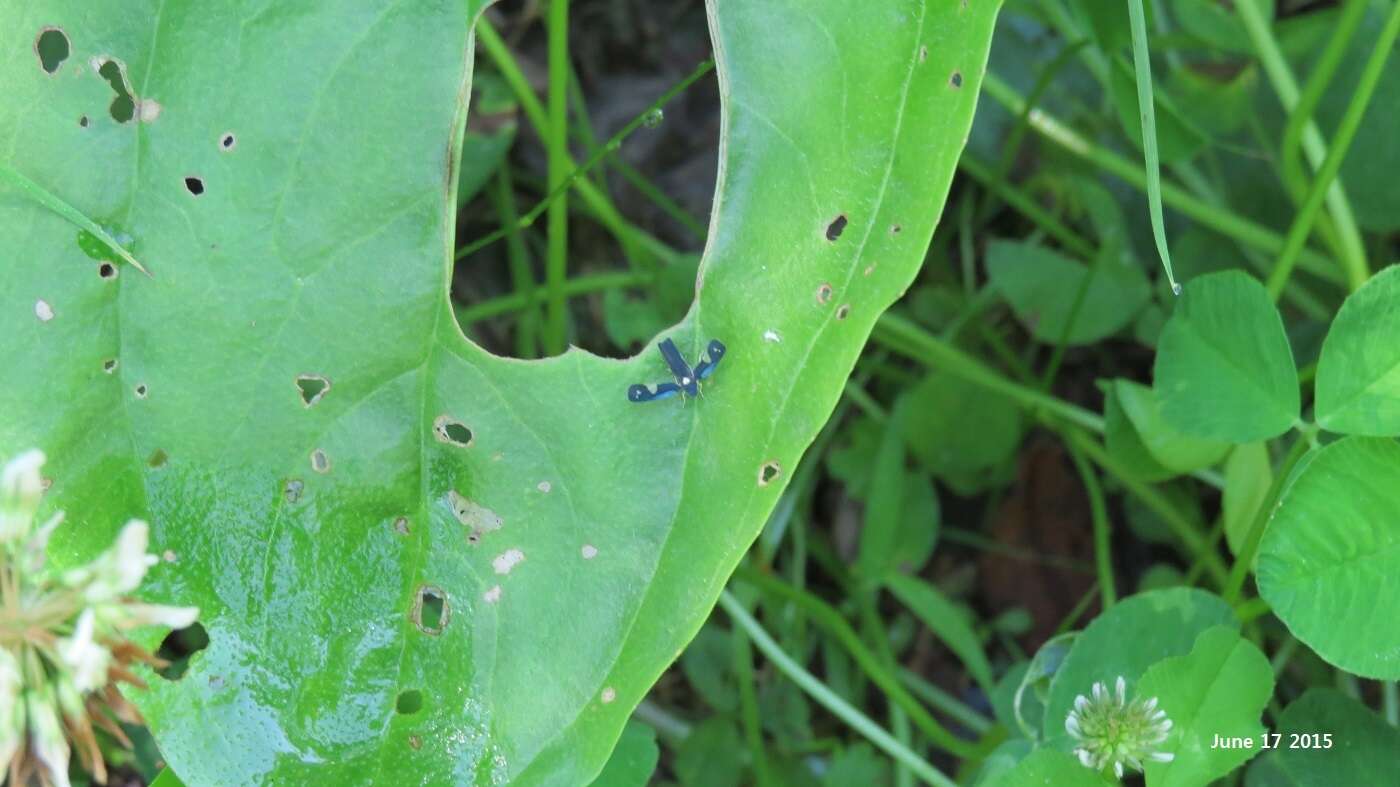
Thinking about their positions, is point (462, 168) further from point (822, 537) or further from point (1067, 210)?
point (1067, 210)

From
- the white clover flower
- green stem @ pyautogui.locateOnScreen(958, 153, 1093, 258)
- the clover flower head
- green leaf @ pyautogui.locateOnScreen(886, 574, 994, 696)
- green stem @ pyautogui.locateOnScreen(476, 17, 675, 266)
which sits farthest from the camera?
green stem @ pyautogui.locateOnScreen(958, 153, 1093, 258)

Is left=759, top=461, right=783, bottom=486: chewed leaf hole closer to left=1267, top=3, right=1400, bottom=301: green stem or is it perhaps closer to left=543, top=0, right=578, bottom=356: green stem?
left=543, top=0, right=578, bottom=356: green stem

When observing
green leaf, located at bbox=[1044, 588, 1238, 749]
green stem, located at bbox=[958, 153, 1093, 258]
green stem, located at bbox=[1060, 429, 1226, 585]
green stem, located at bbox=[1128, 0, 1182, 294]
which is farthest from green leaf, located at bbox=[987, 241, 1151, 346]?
green stem, located at bbox=[1128, 0, 1182, 294]

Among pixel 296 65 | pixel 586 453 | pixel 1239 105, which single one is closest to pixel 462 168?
pixel 296 65

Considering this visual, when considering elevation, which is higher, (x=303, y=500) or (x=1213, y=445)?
(x=303, y=500)

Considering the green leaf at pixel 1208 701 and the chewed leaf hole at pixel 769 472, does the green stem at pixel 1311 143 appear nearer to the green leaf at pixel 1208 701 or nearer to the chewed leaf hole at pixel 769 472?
the green leaf at pixel 1208 701
